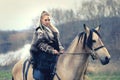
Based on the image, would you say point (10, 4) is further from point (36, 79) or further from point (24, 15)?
point (36, 79)

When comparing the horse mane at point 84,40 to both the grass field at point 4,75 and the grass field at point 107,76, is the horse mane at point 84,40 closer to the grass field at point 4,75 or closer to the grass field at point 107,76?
the grass field at point 107,76

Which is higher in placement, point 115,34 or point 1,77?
point 115,34

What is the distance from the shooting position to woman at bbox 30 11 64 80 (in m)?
4.66

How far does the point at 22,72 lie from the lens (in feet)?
17.6

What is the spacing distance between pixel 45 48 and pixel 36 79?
54 cm

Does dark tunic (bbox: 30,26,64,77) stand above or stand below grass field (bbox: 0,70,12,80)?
above

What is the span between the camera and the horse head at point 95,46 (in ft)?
15.1

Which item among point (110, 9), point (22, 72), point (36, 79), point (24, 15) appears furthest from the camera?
point (24, 15)

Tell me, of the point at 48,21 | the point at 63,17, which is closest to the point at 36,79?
the point at 48,21

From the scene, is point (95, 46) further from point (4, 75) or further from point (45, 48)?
point (4, 75)

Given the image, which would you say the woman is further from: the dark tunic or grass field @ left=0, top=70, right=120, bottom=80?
grass field @ left=0, top=70, right=120, bottom=80

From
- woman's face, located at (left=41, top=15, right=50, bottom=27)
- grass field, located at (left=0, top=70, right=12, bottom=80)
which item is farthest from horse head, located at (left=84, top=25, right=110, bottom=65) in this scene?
grass field, located at (left=0, top=70, right=12, bottom=80)

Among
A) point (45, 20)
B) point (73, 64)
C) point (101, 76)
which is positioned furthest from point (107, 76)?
point (45, 20)

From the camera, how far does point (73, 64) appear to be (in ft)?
15.7
